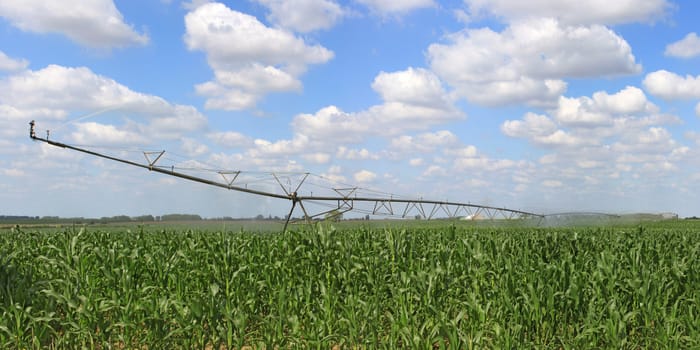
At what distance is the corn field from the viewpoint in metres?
8.05

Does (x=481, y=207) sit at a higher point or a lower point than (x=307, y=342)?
higher

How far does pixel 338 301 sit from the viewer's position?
938 centimetres

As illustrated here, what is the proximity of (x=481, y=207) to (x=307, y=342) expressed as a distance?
1905 inches

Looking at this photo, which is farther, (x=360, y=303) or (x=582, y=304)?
(x=582, y=304)

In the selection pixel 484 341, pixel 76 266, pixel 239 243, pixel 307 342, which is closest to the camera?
pixel 307 342

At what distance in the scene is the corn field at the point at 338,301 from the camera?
26.4ft

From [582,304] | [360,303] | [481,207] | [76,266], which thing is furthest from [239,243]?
Answer: [481,207]

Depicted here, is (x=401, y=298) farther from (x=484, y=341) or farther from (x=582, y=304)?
(x=582, y=304)

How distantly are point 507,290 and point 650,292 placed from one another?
2.54 m

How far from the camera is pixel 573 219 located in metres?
53.2

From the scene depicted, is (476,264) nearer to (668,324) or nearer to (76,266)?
(668,324)

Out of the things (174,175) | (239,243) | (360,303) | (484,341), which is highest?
(174,175)

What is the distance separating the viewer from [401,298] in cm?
869

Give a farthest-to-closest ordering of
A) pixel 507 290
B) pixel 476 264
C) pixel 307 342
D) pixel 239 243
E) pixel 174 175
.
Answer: pixel 174 175, pixel 239 243, pixel 476 264, pixel 507 290, pixel 307 342
